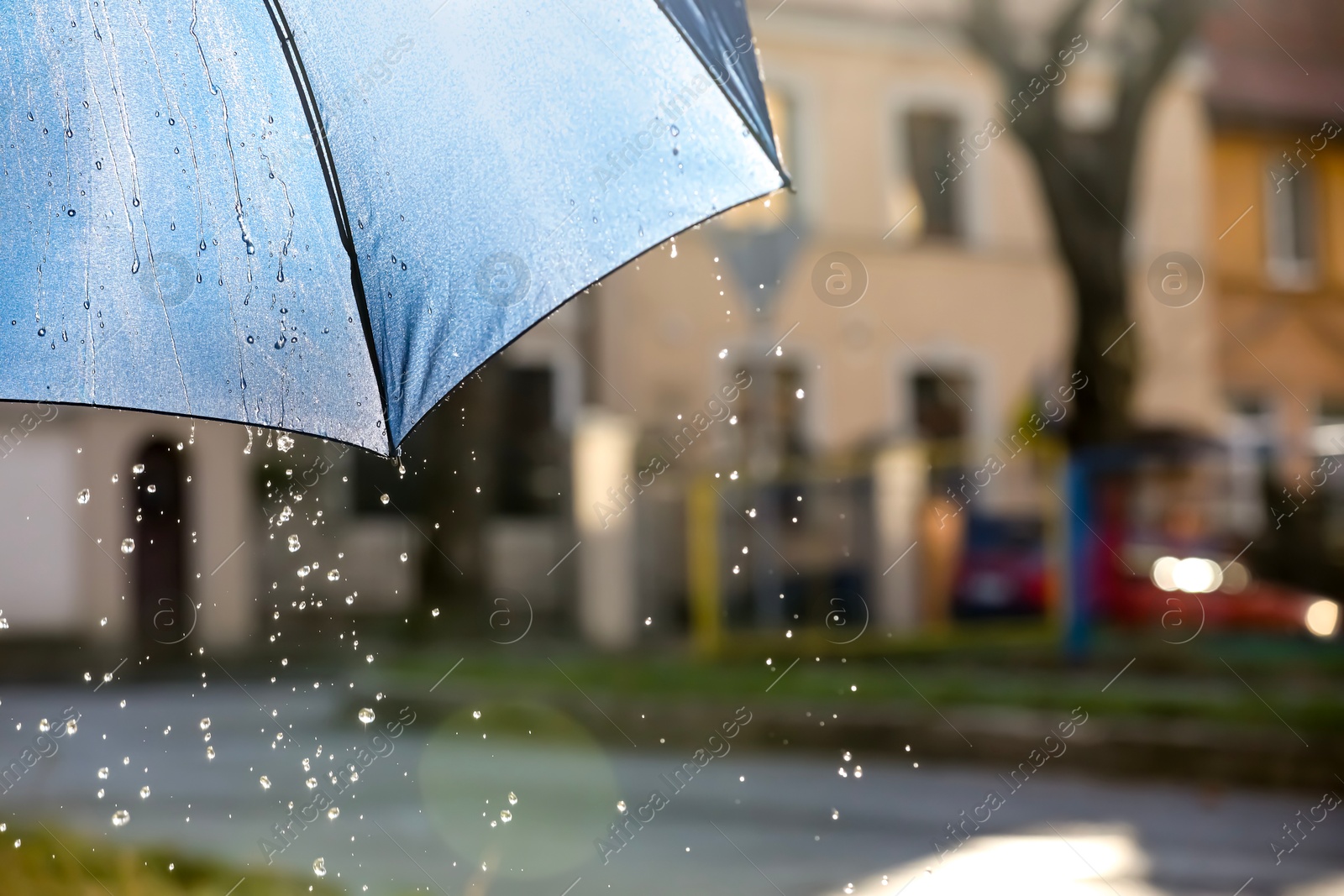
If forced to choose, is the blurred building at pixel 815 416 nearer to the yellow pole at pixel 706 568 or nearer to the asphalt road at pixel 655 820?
the yellow pole at pixel 706 568

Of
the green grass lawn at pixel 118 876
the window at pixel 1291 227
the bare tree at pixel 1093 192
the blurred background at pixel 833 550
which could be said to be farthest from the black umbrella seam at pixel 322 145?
the window at pixel 1291 227

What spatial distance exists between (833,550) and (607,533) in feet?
8.77

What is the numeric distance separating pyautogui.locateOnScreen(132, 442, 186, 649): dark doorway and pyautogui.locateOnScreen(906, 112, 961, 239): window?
10.2 m

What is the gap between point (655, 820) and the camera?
695 centimetres

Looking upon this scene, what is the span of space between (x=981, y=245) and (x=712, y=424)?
4.95 meters

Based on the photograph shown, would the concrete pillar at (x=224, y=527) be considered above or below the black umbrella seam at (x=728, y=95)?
above

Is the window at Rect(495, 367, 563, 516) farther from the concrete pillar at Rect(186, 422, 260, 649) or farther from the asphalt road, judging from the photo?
the asphalt road

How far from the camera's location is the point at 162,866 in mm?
5375

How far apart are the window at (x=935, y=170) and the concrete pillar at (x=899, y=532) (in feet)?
27.3

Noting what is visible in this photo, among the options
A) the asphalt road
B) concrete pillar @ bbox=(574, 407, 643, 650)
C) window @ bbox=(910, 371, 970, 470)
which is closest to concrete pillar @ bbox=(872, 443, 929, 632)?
concrete pillar @ bbox=(574, 407, 643, 650)

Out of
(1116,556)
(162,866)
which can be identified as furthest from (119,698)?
(162,866)

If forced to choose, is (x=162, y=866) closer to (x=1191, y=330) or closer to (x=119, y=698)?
(x=119, y=698)

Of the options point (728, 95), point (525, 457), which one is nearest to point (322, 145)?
point (728, 95)

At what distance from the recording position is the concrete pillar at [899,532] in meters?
14.8
